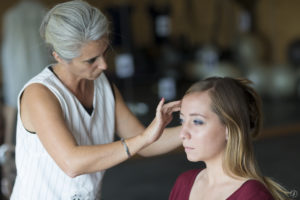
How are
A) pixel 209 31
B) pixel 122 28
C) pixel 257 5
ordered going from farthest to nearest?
pixel 209 31
pixel 257 5
pixel 122 28

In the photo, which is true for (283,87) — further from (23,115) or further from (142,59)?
(23,115)

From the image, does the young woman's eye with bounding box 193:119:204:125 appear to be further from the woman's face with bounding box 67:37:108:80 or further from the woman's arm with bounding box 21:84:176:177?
the woman's face with bounding box 67:37:108:80

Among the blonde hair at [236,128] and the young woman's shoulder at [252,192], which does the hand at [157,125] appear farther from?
the young woman's shoulder at [252,192]

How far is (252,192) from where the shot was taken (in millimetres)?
1381

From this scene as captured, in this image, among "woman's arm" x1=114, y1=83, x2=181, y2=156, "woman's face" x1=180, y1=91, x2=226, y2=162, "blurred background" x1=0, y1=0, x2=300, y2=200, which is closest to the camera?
"woman's face" x1=180, y1=91, x2=226, y2=162

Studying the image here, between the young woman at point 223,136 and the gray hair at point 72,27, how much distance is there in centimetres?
A: 39

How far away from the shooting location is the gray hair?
1.46 metres

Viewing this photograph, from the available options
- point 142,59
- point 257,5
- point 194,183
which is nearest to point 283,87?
point 257,5

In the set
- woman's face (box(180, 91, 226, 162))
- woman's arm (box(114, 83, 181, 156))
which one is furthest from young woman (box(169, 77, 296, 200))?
woman's arm (box(114, 83, 181, 156))

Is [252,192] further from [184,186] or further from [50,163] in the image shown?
[50,163]

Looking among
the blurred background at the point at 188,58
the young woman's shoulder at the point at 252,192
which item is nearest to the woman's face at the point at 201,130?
the young woman's shoulder at the point at 252,192

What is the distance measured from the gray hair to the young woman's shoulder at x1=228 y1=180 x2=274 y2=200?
0.68m

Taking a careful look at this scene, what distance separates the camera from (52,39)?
1.51m

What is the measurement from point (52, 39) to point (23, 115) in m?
0.29
